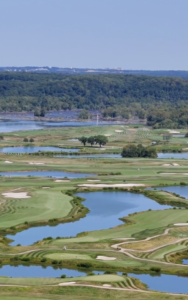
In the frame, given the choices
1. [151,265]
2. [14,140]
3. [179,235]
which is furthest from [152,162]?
[151,265]

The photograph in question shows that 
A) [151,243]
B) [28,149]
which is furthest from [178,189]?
[28,149]

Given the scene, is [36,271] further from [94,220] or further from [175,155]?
[175,155]

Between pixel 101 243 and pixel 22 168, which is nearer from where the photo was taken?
pixel 101 243

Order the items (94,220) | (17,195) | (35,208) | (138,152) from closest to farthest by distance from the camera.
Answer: (94,220) < (35,208) < (17,195) < (138,152)

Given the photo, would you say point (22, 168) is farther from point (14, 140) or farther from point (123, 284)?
point (123, 284)

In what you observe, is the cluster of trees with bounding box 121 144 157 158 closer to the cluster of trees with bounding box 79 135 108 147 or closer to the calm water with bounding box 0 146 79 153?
the calm water with bounding box 0 146 79 153

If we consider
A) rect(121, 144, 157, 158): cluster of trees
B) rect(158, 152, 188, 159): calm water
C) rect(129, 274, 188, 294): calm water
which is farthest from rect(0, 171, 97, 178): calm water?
rect(129, 274, 188, 294): calm water
